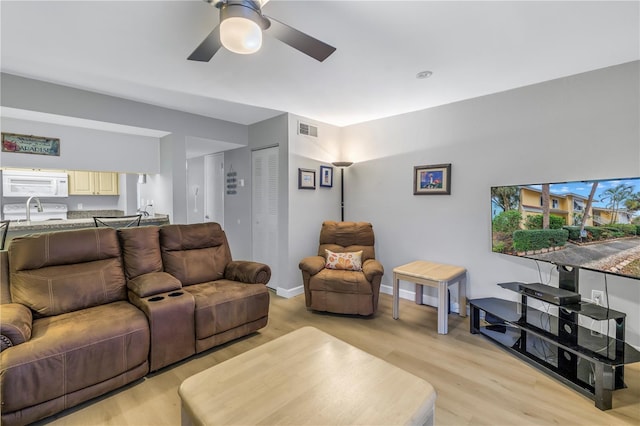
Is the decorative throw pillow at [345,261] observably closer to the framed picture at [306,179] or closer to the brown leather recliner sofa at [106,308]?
the brown leather recliner sofa at [106,308]


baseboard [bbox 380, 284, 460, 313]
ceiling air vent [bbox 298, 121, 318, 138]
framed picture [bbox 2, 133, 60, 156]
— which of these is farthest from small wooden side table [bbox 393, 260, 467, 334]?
framed picture [bbox 2, 133, 60, 156]

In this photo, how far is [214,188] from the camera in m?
5.36

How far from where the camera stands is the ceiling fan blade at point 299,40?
4.99 ft

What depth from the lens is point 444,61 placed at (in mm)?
2359

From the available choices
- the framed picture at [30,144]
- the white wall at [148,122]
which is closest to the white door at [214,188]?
the white wall at [148,122]

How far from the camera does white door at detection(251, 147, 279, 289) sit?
13.3ft

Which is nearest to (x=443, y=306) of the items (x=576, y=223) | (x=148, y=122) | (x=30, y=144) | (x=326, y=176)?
(x=576, y=223)

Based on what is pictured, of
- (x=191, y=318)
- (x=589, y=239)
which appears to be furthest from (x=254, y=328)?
(x=589, y=239)

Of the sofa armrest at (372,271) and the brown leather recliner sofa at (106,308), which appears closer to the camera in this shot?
the brown leather recliner sofa at (106,308)

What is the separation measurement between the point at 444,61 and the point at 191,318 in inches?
118

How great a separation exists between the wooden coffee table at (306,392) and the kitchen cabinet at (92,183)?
5258 mm

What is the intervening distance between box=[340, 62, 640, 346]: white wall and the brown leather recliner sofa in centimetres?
202

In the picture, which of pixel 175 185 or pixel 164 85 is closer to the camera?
pixel 164 85

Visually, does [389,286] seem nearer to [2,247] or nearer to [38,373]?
[38,373]
